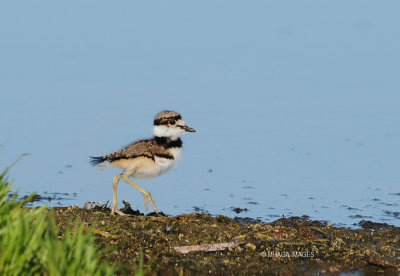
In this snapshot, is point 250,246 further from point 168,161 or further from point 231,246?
point 168,161

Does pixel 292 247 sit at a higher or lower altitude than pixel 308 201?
lower

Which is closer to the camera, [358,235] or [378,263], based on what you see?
[378,263]

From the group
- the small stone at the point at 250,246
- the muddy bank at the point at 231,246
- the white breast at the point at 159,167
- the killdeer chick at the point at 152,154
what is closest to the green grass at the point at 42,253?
the muddy bank at the point at 231,246

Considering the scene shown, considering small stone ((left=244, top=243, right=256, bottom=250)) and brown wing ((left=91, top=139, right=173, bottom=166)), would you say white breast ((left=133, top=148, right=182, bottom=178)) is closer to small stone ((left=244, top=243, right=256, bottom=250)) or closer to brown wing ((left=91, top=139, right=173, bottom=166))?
brown wing ((left=91, top=139, right=173, bottom=166))

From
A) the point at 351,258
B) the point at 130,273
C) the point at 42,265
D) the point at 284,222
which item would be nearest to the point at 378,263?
the point at 351,258

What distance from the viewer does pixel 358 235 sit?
33.4 feet

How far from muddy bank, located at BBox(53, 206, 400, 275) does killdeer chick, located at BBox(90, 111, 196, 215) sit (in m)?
0.66

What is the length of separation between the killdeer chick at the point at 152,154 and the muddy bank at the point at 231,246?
662mm

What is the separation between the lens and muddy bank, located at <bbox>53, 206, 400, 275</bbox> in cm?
853

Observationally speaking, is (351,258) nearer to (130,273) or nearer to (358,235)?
(358,235)

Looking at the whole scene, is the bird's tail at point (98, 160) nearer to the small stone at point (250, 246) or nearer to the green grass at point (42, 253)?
the small stone at point (250, 246)

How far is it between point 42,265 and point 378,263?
12.7 feet

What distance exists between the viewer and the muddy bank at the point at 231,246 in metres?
8.53

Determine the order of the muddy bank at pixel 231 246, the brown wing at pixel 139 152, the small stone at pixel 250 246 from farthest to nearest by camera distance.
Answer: the brown wing at pixel 139 152 → the small stone at pixel 250 246 → the muddy bank at pixel 231 246
